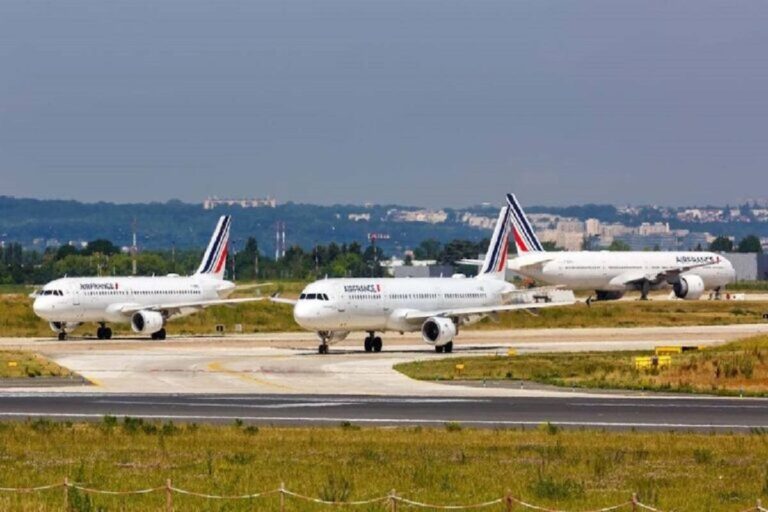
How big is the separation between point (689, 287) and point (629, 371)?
10028 cm

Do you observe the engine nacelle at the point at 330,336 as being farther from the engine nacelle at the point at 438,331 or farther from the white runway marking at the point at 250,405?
the white runway marking at the point at 250,405

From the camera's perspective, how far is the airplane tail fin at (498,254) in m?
113

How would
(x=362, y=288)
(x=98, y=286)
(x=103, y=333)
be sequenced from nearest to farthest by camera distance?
(x=362, y=288)
(x=98, y=286)
(x=103, y=333)

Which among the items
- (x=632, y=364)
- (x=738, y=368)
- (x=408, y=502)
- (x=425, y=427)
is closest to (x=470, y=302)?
(x=632, y=364)

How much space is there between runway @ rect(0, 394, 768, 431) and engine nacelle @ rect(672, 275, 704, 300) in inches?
4443

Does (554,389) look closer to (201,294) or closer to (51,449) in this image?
(51,449)

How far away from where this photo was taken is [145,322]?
396 ft

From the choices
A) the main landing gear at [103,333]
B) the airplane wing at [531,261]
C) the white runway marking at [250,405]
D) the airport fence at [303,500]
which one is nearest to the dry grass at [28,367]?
the white runway marking at [250,405]

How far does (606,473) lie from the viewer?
38250 mm

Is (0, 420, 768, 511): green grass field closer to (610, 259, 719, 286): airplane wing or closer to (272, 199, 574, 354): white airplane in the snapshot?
(272, 199, 574, 354): white airplane

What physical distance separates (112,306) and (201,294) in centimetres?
1074

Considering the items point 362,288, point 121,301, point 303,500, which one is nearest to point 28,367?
point 362,288

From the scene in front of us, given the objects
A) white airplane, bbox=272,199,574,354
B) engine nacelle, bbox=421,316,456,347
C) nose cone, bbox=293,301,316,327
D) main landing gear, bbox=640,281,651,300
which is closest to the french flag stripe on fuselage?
white airplane, bbox=272,199,574,354

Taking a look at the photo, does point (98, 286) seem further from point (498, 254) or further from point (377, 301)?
point (498, 254)
